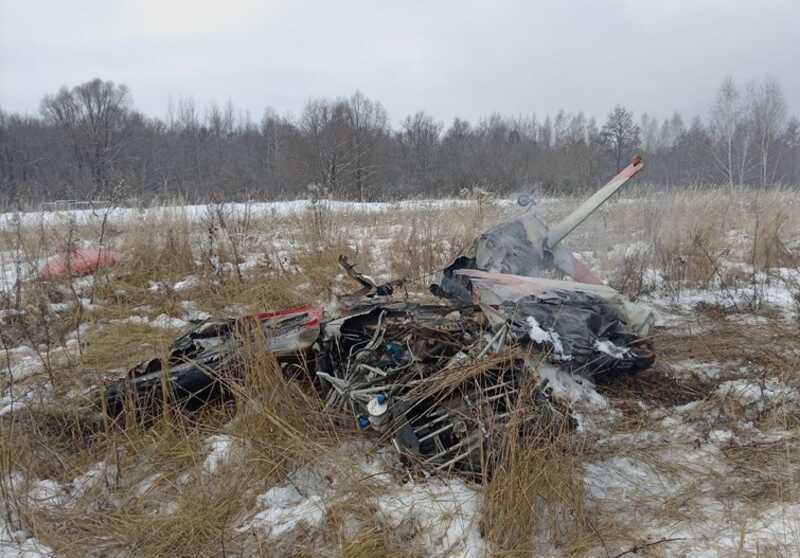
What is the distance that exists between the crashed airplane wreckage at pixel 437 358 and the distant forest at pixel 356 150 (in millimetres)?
21444

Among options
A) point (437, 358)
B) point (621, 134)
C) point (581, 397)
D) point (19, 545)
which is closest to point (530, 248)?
point (581, 397)

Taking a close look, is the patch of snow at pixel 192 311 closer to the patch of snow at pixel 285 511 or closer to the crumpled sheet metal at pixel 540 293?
the crumpled sheet metal at pixel 540 293

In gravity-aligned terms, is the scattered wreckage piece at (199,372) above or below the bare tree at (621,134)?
below

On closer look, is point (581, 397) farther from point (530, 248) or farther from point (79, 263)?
point (79, 263)

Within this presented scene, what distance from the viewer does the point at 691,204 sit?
942cm

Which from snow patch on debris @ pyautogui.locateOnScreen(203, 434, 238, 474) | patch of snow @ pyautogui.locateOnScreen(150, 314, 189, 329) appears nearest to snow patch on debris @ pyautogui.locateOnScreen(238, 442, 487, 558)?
snow patch on debris @ pyautogui.locateOnScreen(203, 434, 238, 474)

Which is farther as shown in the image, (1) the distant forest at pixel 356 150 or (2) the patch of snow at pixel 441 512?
(1) the distant forest at pixel 356 150

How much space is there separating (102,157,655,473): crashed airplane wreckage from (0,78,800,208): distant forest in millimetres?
21444

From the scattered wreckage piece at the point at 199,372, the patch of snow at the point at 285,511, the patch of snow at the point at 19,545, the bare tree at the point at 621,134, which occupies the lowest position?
the patch of snow at the point at 19,545

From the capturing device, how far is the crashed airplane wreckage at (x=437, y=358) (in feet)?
7.82

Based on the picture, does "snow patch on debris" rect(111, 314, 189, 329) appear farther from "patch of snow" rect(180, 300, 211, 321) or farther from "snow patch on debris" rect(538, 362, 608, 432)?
"snow patch on debris" rect(538, 362, 608, 432)

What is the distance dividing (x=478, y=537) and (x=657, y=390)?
2.13m

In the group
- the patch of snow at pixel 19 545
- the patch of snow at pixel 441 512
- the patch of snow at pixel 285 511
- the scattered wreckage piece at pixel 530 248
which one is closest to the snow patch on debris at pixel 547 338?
the patch of snow at pixel 441 512

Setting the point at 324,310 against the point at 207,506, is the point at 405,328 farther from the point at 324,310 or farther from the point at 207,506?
the point at 207,506
